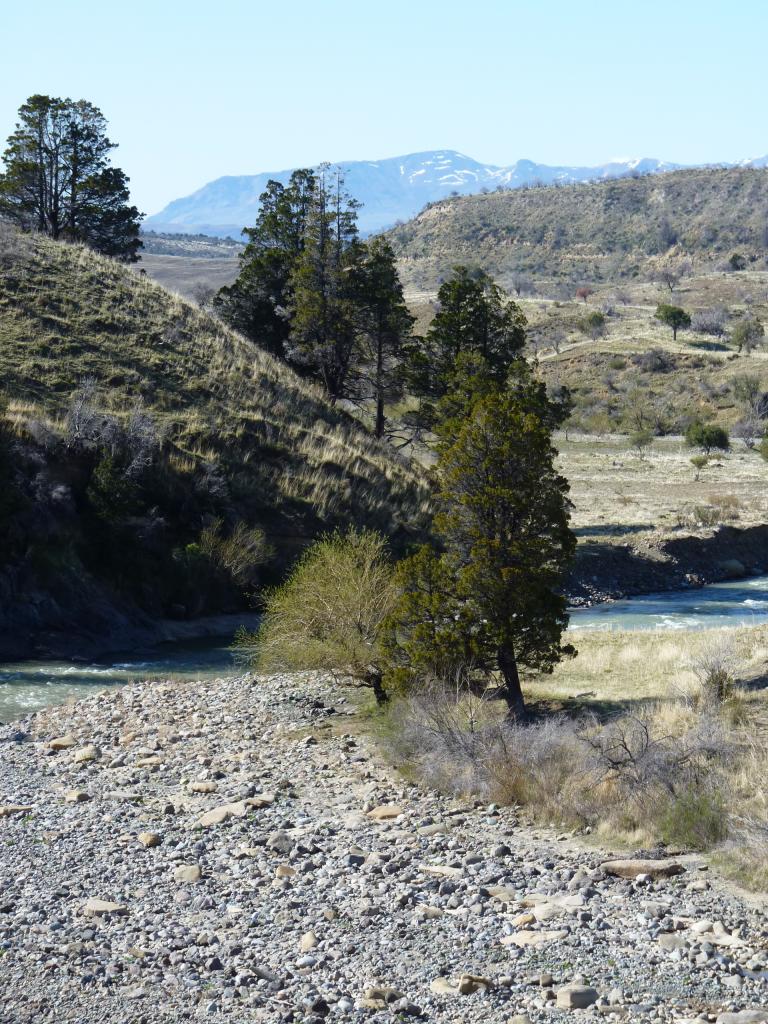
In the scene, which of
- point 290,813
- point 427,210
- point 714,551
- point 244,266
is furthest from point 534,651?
point 427,210

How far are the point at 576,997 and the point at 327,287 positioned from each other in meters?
38.0

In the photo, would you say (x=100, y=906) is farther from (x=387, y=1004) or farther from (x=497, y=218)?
(x=497, y=218)

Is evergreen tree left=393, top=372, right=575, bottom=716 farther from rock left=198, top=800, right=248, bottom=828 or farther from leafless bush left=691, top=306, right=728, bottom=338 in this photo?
leafless bush left=691, top=306, right=728, bottom=338

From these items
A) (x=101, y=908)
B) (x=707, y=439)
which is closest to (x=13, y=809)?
(x=101, y=908)

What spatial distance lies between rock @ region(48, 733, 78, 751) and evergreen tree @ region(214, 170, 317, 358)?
3065 cm

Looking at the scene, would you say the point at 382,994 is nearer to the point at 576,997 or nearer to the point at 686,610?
the point at 576,997

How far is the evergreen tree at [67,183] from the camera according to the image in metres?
49.4

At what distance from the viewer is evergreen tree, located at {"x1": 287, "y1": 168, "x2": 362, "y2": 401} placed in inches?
1746

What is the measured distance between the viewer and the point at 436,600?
18.2 m

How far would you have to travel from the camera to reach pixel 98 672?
26.3 meters

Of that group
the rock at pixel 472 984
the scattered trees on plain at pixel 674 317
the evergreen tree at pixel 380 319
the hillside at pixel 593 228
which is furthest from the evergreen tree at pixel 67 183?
the hillside at pixel 593 228

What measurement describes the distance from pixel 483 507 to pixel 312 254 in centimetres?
2884

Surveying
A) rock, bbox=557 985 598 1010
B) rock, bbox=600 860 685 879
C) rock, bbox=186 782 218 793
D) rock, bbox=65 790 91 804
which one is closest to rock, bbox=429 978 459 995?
rock, bbox=557 985 598 1010

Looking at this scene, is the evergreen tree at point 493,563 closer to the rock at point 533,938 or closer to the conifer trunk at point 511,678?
the conifer trunk at point 511,678
